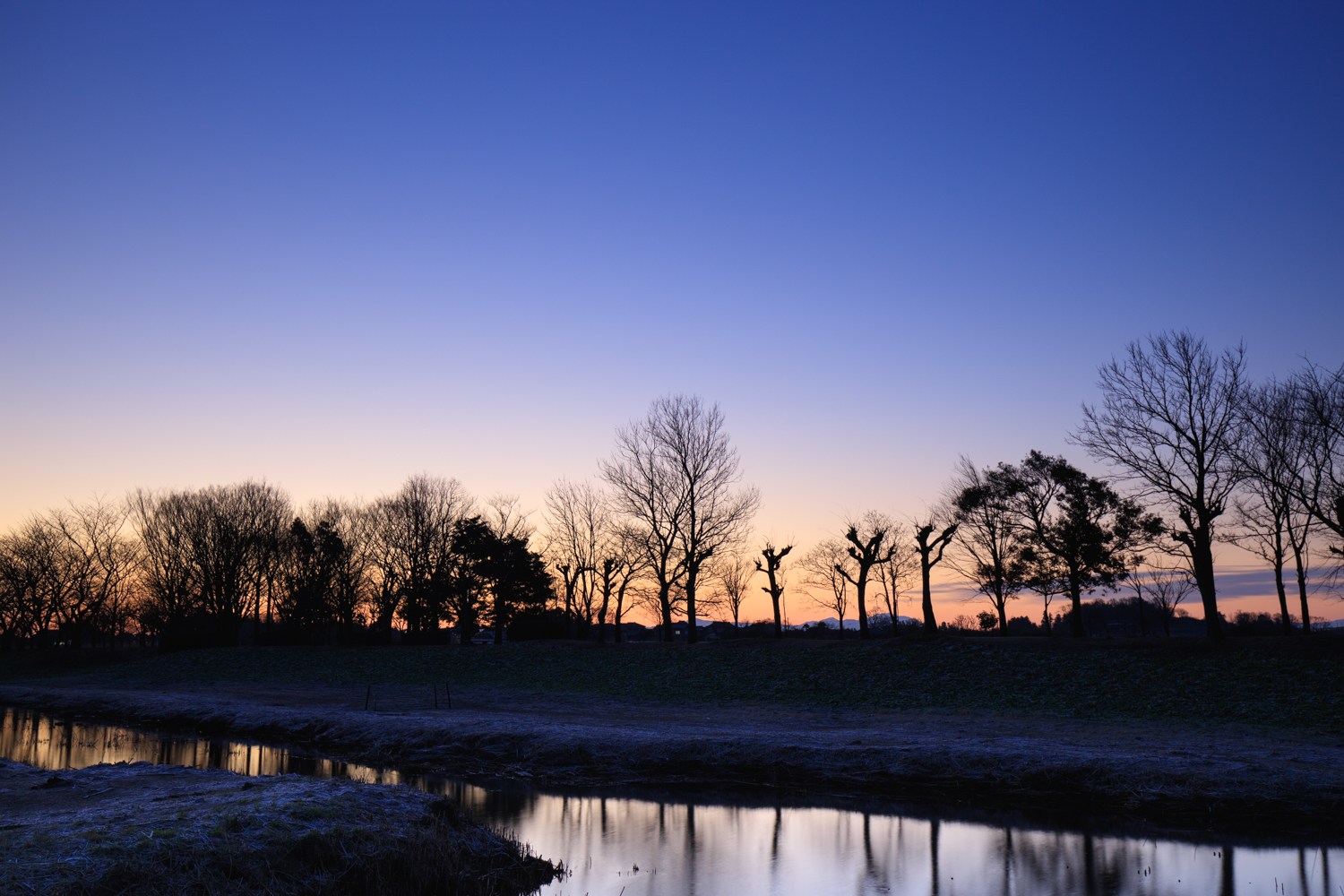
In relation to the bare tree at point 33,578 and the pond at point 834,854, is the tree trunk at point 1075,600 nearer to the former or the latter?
the pond at point 834,854

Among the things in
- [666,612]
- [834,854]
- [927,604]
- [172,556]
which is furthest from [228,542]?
[834,854]

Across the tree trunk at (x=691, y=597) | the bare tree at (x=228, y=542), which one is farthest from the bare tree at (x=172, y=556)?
the tree trunk at (x=691, y=597)

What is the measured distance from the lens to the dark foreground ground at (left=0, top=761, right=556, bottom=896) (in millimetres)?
9164

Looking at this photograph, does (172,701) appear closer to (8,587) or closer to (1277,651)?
(1277,651)

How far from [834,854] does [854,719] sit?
15634 mm

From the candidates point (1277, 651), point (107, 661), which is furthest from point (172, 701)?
point (1277, 651)

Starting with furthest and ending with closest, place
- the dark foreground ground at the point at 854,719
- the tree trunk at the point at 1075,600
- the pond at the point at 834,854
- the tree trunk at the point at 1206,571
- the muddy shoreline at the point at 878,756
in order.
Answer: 1. the tree trunk at the point at 1075,600
2. the tree trunk at the point at 1206,571
3. the dark foreground ground at the point at 854,719
4. the muddy shoreline at the point at 878,756
5. the pond at the point at 834,854

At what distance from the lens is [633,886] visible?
1145 centimetres

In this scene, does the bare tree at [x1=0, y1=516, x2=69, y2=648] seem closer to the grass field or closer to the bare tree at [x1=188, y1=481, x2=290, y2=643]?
the bare tree at [x1=188, y1=481, x2=290, y2=643]

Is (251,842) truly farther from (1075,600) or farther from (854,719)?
(1075,600)

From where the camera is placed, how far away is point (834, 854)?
13.1m

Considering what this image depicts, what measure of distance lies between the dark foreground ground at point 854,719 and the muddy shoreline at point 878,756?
2.5 inches

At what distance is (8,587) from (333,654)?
46.5 metres

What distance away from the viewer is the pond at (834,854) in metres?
11.4
